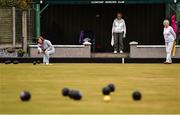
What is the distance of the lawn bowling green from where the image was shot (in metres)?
10.9

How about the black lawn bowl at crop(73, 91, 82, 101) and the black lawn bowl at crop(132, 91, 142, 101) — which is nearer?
the black lawn bowl at crop(73, 91, 82, 101)

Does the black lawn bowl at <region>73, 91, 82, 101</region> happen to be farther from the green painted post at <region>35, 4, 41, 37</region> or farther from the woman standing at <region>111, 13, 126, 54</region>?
the green painted post at <region>35, 4, 41, 37</region>

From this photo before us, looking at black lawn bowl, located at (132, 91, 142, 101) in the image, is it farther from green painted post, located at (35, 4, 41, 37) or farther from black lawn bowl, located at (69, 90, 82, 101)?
green painted post, located at (35, 4, 41, 37)

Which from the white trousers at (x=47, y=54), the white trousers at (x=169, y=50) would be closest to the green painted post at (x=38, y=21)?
the white trousers at (x=47, y=54)

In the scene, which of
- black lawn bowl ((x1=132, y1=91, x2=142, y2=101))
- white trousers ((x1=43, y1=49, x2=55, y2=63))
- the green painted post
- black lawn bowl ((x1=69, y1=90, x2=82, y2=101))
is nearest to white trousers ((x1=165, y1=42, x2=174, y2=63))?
white trousers ((x1=43, y1=49, x2=55, y2=63))

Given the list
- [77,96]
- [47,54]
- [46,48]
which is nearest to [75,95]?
[77,96]

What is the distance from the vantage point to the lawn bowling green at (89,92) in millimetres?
10852

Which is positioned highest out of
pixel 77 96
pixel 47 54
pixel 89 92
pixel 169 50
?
pixel 169 50

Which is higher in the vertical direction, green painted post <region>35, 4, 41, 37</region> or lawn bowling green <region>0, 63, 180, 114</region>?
green painted post <region>35, 4, 41, 37</region>

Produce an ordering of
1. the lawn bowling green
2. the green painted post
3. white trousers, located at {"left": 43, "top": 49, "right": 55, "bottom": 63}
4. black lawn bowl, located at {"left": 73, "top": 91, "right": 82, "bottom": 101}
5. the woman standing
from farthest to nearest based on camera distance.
Answer: the green painted post → the woman standing → white trousers, located at {"left": 43, "top": 49, "right": 55, "bottom": 63} → black lawn bowl, located at {"left": 73, "top": 91, "right": 82, "bottom": 101} → the lawn bowling green

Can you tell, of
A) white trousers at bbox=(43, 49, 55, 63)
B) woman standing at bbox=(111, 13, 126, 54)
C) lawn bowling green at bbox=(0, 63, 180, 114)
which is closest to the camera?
lawn bowling green at bbox=(0, 63, 180, 114)

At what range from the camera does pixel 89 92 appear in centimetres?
1340

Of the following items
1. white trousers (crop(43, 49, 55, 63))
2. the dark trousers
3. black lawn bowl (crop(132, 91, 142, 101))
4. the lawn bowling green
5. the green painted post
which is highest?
the green painted post

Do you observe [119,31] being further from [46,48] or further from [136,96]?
[136,96]
